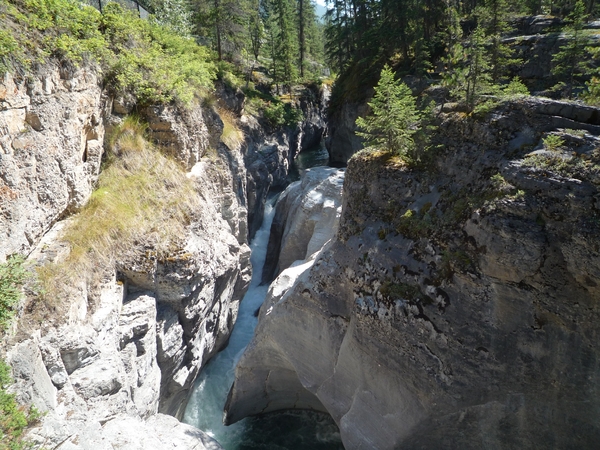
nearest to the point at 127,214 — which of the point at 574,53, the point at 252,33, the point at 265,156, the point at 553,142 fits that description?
the point at 553,142

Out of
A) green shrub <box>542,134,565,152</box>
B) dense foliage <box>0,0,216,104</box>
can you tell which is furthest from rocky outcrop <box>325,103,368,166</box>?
green shrub <box>542,134,565,152</box>

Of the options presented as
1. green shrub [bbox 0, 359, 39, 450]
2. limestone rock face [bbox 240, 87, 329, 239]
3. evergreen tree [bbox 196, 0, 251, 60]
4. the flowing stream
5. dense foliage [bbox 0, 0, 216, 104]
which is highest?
evergreen tree [bbox 196, 0, 251, 60]

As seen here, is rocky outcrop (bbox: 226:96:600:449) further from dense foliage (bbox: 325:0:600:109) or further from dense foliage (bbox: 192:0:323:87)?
dense foliage (bbox: 192:0:323:87)

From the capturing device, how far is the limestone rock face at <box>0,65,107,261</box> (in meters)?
8.18

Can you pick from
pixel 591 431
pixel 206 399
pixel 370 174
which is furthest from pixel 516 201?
pixel 206 399

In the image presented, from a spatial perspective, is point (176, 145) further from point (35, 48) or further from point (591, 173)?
point (591, 173)

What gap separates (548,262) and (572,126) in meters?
3.09

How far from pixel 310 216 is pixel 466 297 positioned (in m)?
10.4

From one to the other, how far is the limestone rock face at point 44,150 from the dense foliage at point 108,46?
0.61 m

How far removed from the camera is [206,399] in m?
15.4

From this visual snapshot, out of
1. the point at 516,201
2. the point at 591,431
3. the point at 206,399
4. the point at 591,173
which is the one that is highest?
the point at 591,173

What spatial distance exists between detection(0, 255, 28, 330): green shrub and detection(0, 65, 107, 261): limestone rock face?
0.26 meters

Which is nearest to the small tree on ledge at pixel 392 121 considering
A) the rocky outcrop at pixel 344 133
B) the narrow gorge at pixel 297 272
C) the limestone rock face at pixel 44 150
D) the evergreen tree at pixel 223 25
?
the narrow gorge at pixel 297 272

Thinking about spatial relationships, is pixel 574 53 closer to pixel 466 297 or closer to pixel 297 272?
pixel 466 297
